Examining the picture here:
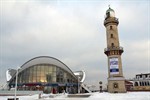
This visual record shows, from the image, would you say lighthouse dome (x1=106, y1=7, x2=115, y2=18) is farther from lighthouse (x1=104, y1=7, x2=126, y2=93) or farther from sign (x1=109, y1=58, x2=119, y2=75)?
sign (x1=109, y1=58, x2=119, y2=75)

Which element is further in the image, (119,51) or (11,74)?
(11,74)

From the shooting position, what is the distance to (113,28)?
148ft

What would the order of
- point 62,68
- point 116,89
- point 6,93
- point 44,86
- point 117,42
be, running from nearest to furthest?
1. point 6,93
2. point 116,89
3. point 117,42
4. point 44,86
5. point 62,68

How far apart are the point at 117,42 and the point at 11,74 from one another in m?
36.3

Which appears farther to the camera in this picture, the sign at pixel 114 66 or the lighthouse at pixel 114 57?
the sign at pixel 114 66

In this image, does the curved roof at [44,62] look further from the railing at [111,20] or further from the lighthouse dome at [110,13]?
the lighthouse dome at [110,13]

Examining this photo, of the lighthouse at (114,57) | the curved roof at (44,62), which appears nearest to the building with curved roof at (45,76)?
the curved roof at (44,62)

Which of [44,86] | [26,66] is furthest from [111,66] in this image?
[26,66]

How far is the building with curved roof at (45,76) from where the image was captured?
55.1 metres

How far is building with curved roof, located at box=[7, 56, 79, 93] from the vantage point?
55125mm

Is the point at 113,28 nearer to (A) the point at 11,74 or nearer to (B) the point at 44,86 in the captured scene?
(B) the point at 44,86

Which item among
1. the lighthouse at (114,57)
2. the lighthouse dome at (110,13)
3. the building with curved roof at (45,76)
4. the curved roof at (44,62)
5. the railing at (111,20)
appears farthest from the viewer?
the curved roof at (44,62)

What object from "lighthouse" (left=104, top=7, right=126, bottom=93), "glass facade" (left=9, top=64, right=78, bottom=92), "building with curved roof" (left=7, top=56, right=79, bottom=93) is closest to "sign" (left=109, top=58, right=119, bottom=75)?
"lighthouse" (left=104, top=7, right=126, bottom=93)

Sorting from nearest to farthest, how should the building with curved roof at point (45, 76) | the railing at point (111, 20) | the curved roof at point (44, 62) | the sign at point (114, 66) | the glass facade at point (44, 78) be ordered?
the sign at point (114, 66) → the railing at point (111, 20) → the glass facade at point (44, 78) → the building with curved roof at point (45, 76) → the curved roof at point (44, 62)
